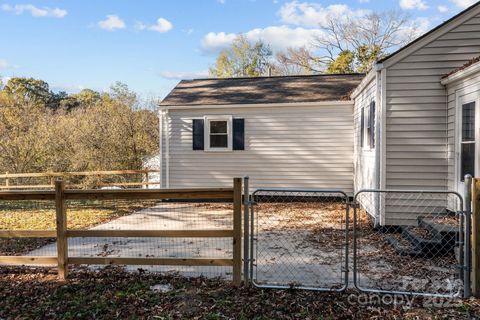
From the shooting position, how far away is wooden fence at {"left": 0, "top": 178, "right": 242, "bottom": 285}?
4035 mm

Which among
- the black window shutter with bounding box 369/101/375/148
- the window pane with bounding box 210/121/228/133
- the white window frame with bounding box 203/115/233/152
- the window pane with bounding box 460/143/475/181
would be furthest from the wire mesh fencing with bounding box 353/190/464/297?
the window pane with bounding box 210/121/228/133

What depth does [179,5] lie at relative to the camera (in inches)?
649

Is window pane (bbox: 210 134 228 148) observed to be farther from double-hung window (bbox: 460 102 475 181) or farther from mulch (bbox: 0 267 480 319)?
mulch (bbox: 0 267 480 319)

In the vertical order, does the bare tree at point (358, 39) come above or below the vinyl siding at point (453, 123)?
above

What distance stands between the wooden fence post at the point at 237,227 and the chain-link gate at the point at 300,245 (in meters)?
0.15

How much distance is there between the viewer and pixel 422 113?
681 cm

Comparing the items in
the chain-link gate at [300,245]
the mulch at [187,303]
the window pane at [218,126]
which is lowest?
the chain-link gate at [300,245]

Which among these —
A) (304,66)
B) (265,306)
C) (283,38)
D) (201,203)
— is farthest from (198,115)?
(283,38)

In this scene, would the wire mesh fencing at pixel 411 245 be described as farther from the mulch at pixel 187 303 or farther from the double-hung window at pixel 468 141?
the double-hung window at pixel 468 141

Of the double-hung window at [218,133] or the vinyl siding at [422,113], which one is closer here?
the vinyl siding at [422,113]

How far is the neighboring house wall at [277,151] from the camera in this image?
11.0 metres

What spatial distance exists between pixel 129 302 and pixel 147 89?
562 inches

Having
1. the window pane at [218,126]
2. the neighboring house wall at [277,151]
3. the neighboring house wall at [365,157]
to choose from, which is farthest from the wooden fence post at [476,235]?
the window pane at [218,126]

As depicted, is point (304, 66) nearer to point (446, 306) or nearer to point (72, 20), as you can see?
point (72, 20)
